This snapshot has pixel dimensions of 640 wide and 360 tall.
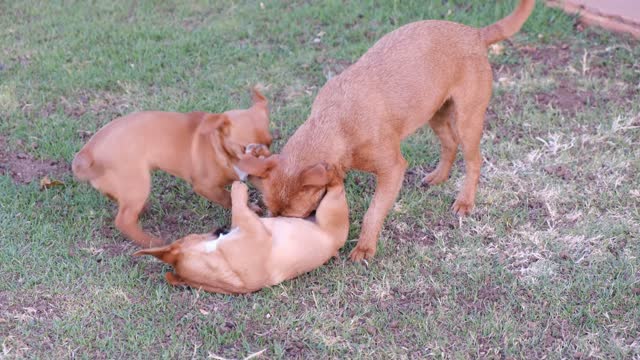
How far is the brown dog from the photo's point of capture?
4.56 metres

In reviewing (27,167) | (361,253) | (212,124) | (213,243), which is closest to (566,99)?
(361,253)

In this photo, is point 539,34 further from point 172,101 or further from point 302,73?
point 172,101

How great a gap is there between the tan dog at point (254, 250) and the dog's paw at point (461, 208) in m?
0.99

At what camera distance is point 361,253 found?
16.1 feet

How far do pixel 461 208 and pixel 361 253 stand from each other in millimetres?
855

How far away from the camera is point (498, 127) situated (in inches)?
248

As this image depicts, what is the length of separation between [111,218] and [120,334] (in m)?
1.22

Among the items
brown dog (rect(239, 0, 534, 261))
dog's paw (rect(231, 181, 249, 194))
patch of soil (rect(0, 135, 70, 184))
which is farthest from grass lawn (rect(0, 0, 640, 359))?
dog's paw (rect(231, 181, 249, 194))

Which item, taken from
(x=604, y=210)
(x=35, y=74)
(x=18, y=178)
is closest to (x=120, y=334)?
(x=18, y=178)

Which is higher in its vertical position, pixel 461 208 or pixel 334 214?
pixel 334 214

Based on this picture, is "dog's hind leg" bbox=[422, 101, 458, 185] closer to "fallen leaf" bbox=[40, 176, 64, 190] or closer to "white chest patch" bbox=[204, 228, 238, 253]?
"white chest patch" bbox=[204, 228, 238, 253]

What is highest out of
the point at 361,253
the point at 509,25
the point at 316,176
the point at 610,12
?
the point at 509,25

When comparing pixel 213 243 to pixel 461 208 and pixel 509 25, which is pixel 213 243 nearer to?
pixel 461 208

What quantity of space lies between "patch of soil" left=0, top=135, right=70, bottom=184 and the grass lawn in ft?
0.06
